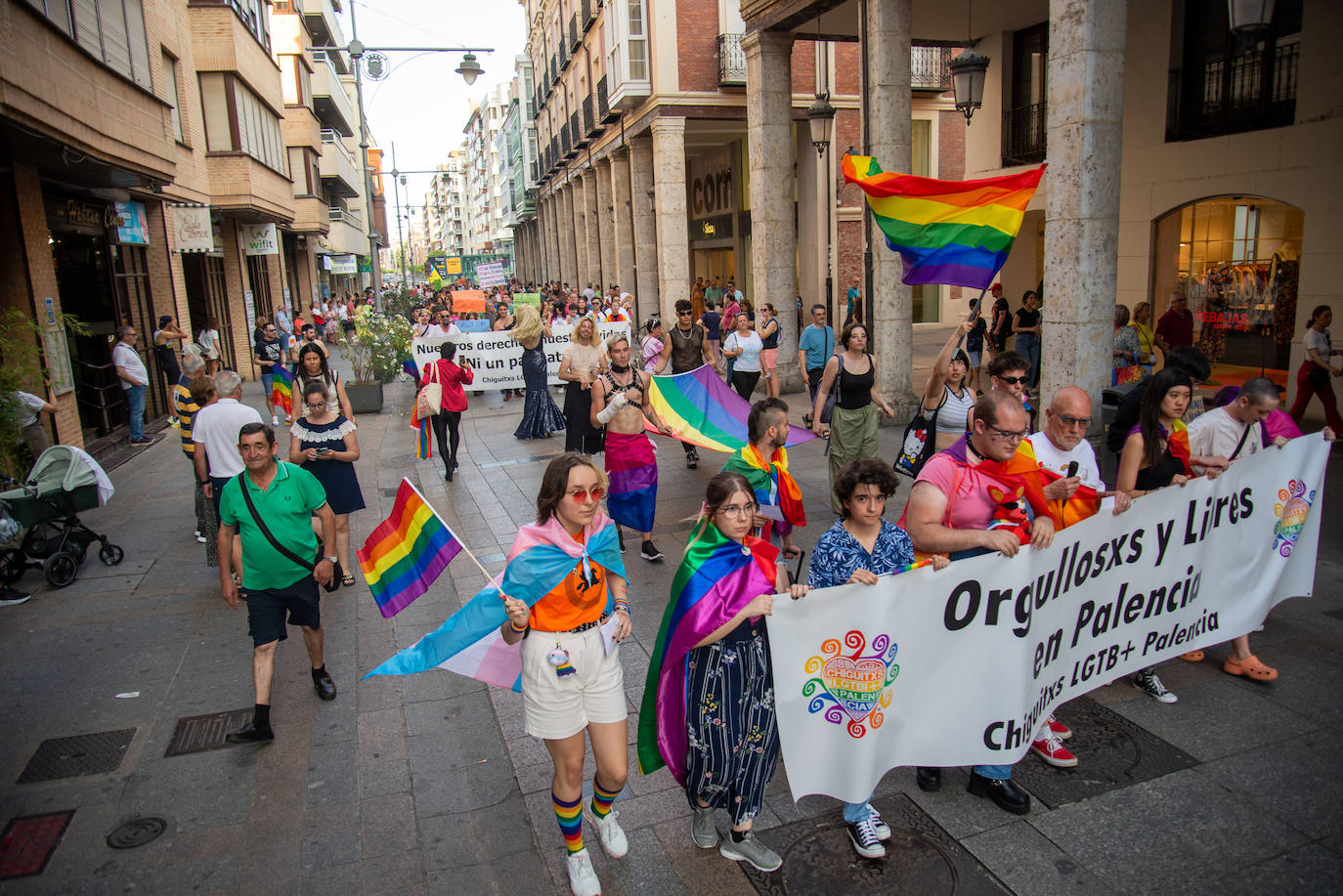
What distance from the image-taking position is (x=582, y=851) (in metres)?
3.68

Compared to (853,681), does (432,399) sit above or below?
above

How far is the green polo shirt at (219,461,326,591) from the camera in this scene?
4910mm

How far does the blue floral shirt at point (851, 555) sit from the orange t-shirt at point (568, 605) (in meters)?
0.95

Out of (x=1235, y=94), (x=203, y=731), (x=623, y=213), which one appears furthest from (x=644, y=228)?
(x=203, y=731)

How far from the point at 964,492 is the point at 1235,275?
12716mm

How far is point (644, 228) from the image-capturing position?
2906cm

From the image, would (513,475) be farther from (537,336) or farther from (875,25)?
(875,25)

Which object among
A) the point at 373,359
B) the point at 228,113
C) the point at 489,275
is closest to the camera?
the point at 373,359

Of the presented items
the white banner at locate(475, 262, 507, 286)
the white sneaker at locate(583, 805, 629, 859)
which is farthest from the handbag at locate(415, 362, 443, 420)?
the white banner at locate(475, 262, 507, 286)

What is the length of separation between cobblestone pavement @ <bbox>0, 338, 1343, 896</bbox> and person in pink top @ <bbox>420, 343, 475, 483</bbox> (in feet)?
16.0

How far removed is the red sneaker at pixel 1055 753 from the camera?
173 inches

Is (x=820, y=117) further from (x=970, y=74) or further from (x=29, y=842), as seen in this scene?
(x=29, y=842)

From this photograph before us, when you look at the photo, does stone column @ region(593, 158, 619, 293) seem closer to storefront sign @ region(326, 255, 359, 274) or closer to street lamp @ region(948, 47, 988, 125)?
storefront sign @ region(326, 255, 359, 274)

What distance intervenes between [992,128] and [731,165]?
52.4ft
